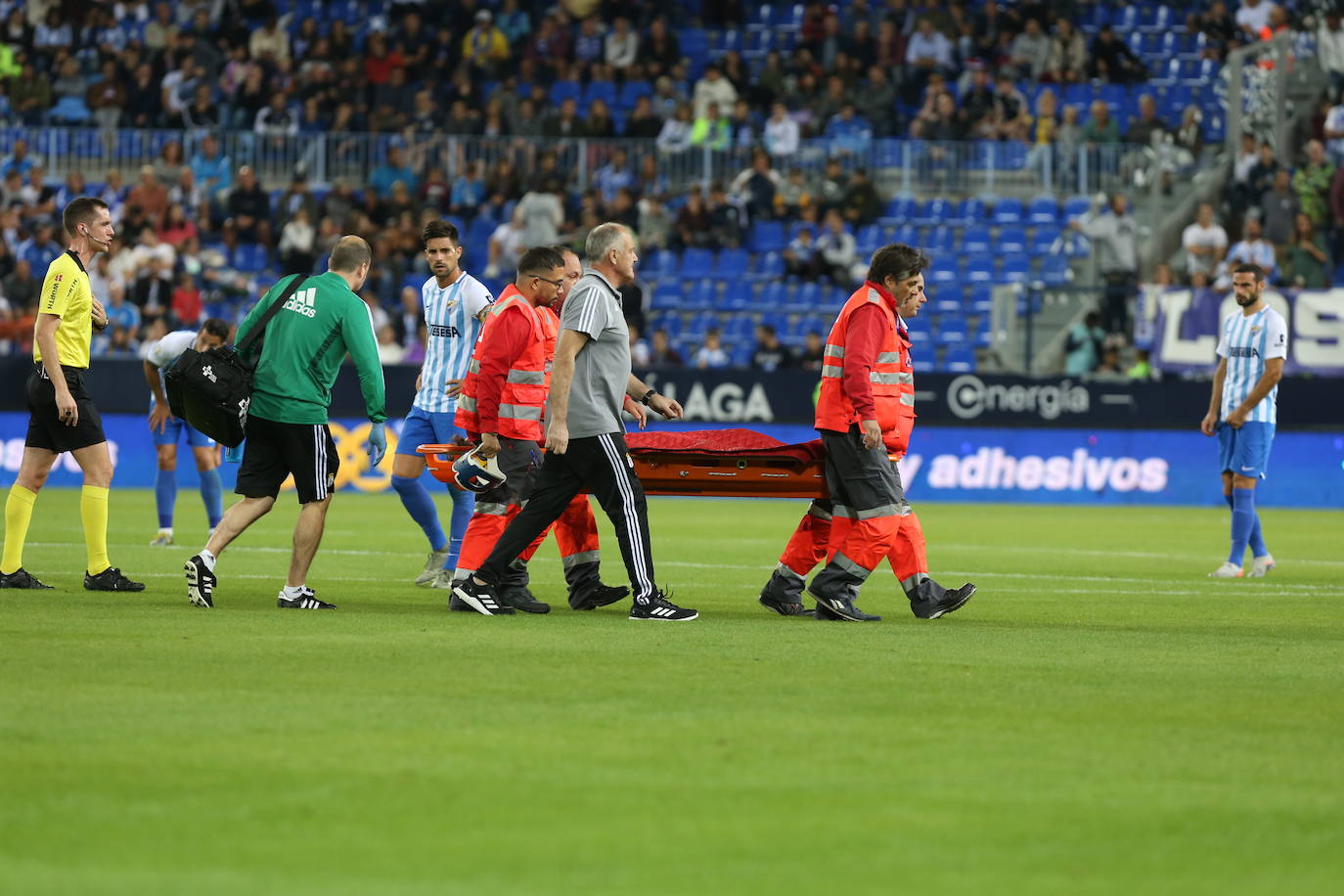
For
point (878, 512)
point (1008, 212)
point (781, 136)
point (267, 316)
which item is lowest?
point (878, 512)

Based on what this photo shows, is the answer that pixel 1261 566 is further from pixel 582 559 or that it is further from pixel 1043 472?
pixel 1043 472

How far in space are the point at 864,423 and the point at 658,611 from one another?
1479mm

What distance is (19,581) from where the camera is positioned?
1152 centimetres

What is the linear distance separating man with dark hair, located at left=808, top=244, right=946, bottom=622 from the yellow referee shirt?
441 centimetres

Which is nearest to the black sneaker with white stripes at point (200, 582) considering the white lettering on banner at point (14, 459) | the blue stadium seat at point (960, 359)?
the white lettering on banner at point (14, 459)

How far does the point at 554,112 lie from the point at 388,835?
28.4 metres

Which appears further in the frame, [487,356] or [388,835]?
[487,356]

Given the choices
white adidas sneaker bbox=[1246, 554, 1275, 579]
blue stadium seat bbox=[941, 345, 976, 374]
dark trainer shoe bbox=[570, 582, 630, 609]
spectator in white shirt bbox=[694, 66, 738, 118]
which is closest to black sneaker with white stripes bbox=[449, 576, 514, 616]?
dark trainer shoe bbox=[570, 582, 630, 609]

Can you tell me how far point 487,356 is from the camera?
10.9m

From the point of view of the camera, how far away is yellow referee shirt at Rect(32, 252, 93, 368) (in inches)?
442

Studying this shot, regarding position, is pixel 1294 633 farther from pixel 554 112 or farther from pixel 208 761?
pixel 554 112

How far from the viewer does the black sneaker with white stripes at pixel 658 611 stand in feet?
33.4

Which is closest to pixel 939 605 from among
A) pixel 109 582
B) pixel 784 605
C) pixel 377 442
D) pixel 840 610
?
pixel 840 610

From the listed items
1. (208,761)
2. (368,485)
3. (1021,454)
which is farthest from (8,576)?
(1021,454)
